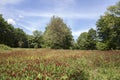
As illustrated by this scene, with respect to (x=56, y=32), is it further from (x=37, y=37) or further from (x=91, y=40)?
(x=37, y=37)

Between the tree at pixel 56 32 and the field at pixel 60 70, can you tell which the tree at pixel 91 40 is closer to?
the tree at pixel 56 32

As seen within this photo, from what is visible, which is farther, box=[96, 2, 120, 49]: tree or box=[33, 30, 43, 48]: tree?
box=[33, 30, 43, 48]: tree

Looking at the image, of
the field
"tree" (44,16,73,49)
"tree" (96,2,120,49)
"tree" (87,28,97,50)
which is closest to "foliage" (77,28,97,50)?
"tree" (87,28,97,50)

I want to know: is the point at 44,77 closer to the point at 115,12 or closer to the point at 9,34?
the point at 115,12

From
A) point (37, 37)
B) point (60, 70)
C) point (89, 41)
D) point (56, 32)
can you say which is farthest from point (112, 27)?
point (37, 37)

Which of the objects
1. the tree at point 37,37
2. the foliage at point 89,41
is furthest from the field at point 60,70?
the tree at point 37,37

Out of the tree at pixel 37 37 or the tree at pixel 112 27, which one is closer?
the tree at pixel 112 27

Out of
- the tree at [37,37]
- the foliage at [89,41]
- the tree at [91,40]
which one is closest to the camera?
the tree at [91,40]

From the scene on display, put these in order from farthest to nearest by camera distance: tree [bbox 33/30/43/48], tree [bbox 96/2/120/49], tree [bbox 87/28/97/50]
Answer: tree [bbox 33/30/43/48], tree [bbox 87/28/97/50], tree [bbox 96/2/120/49]

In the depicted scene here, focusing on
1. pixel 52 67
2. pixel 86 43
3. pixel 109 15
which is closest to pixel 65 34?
pixel 109 15

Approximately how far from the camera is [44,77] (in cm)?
747

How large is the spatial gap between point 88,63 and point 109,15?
33322 millimetres

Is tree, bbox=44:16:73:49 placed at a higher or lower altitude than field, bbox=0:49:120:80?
higher

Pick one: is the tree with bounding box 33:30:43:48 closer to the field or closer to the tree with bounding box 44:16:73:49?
the tree with bounding box 44:16:73:49
